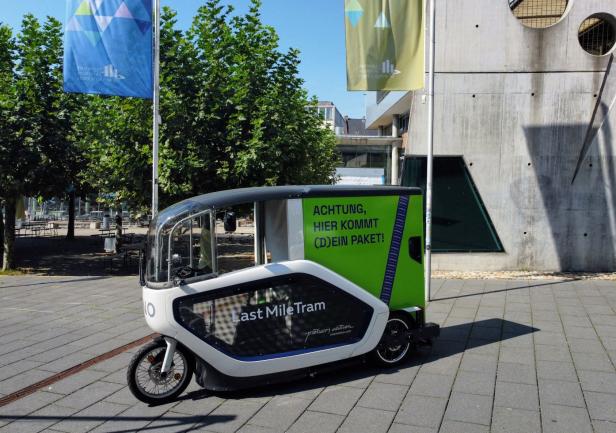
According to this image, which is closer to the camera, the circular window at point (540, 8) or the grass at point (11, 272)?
the grass at point (11, 272)

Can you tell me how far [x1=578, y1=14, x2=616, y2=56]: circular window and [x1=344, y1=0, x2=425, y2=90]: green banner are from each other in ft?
21.2

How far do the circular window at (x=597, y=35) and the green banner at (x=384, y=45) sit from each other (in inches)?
254

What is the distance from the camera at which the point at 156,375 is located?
17.7ft

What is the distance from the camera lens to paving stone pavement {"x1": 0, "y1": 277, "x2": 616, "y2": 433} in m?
4.85

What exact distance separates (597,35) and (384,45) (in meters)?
7.65

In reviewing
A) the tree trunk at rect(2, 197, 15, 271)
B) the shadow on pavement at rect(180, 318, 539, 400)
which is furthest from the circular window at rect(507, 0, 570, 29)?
the tree trunk at rect(2, 197, 15, 271)

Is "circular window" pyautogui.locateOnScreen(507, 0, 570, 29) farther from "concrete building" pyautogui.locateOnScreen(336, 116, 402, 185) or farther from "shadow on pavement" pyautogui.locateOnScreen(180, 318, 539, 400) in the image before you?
"concrete building" pyautogui.locateOnScreen(336, 116, 402, 185)

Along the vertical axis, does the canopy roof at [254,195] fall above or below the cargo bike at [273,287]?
above

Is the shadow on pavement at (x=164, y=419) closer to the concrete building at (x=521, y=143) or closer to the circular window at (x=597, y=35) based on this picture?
the concrete building at (x=521, y=143)

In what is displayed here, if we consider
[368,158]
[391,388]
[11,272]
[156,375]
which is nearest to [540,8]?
[391,388]

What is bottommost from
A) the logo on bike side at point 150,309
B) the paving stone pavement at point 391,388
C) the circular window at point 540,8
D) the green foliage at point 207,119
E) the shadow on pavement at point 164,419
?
the shadow on pavement at point 164,419

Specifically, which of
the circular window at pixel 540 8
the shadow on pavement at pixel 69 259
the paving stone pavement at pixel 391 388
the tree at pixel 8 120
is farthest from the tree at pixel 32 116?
the circular window at pixel 540 8

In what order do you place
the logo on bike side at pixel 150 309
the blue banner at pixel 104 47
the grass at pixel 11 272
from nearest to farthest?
the logo on bike side at pixel 150 309 < the blue banner at pixel 104 47 < the grass at pixel 11 272

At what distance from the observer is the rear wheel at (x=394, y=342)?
20.5 feet
